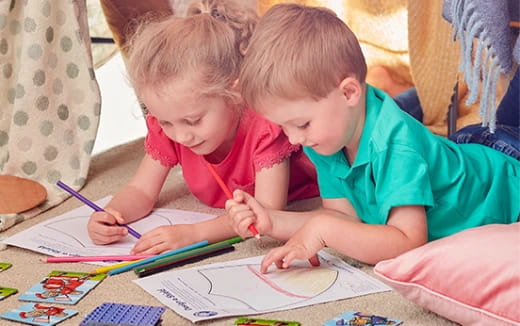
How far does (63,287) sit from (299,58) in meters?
0.49

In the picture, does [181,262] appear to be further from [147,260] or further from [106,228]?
[106,228]

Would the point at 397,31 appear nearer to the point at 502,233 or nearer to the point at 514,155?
the point at 514,155

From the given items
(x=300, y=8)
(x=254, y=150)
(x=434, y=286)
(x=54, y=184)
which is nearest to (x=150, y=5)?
(x=54, y=184)

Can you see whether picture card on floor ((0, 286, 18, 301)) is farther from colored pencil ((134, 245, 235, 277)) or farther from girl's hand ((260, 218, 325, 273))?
girl's hand ((260, 218, 325, 273))

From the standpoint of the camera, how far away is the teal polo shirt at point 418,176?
3.91 ft

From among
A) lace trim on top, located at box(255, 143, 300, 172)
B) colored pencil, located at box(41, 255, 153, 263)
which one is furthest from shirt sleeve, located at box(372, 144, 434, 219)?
colored pencil, located at box(41, 255, 153, 263)

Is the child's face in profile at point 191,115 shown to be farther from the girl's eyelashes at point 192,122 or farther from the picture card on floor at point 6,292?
the picture card on floor at point 6,292

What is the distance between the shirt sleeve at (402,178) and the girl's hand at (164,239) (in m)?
0.35

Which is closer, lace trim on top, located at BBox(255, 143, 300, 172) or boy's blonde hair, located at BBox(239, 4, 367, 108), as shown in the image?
boy's blonde hair, located at BBox(239, 4, 367, 108)

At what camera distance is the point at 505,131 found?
1.47 meters


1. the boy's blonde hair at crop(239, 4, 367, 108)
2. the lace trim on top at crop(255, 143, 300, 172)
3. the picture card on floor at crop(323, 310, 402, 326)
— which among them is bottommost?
the picture card on floor at crop(323, 310, 402, 326)

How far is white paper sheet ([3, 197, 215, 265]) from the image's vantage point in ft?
4.57

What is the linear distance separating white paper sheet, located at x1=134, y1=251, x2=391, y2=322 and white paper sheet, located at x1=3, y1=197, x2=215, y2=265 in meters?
0.19

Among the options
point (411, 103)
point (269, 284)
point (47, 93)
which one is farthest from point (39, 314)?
point (411, 103)
